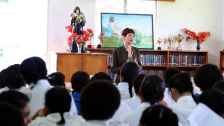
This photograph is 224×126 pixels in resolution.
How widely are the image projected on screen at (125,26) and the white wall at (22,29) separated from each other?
1208 millimetres

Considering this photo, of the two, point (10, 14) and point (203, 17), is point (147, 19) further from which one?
point (10, 14)

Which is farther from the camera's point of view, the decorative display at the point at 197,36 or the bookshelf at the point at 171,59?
the decorative display at the point at 197,36

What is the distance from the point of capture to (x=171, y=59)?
8.02 metres

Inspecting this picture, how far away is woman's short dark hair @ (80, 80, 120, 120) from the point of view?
6.20 ft

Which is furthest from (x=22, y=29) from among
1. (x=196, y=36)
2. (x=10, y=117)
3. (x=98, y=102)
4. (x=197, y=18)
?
(x=10, y=117)

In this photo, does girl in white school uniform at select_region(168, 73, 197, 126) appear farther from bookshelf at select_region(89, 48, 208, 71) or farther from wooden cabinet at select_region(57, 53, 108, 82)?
bookshelf at select_region(89, 48, 208, 71)

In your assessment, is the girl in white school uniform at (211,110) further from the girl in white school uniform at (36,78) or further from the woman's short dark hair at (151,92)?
the girl in white school uniform at (36,78)

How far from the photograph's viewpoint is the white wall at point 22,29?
7.63 m

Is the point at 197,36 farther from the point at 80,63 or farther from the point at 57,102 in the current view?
the point at 57,102

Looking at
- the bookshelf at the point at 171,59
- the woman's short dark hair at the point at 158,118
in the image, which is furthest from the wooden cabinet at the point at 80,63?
the woman's short dark hair at the point at 158,118

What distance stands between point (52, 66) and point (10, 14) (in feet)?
4.78

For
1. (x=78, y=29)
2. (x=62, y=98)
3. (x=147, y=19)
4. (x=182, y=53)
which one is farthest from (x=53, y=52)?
(x=62, y=98)

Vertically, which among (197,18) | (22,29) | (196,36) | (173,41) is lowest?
(173,41)

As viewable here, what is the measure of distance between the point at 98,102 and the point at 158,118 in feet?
1.30
